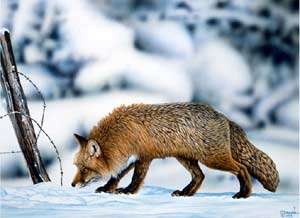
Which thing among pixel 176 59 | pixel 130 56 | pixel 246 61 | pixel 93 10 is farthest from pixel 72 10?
pixel 246 61

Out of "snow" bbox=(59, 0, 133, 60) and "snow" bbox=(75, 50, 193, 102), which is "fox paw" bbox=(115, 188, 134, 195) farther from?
"snow" bbox=(59, 0, 133, 60)

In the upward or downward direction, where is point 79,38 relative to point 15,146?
upward

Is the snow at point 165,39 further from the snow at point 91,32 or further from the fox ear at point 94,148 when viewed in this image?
the fox ear at point 94,148

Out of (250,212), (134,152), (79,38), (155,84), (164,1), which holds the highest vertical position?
(164,1)

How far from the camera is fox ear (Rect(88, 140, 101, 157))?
2215mm

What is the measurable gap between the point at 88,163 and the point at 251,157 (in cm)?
57

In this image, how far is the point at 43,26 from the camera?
2262 millimetres

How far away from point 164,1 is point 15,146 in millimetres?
733

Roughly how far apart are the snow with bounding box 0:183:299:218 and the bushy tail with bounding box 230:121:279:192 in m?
0.07

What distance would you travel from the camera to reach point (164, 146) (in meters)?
2.22

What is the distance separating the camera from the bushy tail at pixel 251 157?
2.29 metres

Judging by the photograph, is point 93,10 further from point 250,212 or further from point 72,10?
point 250,212
